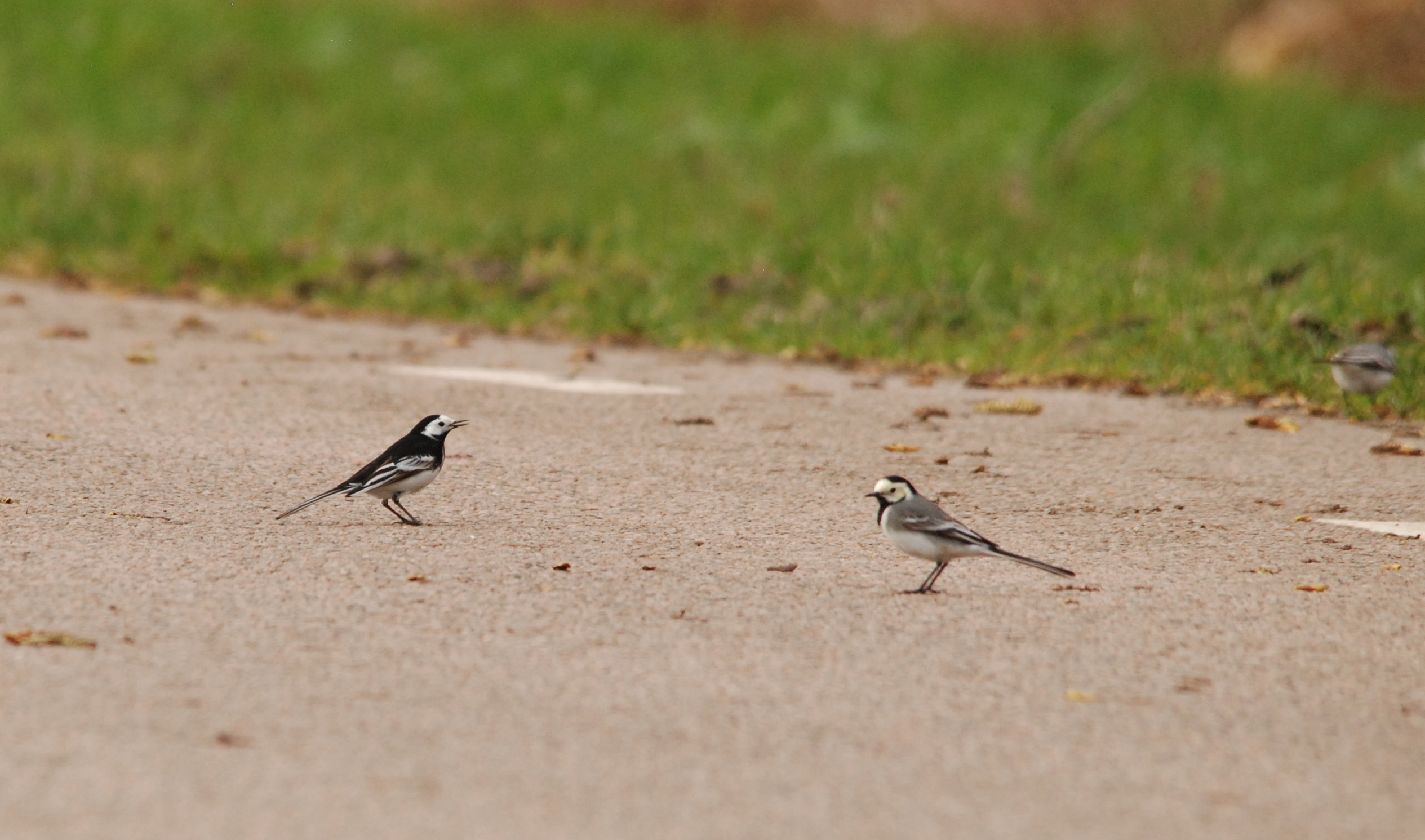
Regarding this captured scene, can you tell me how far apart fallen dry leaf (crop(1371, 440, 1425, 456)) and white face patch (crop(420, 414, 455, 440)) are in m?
3.95

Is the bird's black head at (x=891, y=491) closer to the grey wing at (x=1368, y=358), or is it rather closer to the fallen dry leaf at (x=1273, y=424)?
the fallen dry leaf at (x=1273, y=424)

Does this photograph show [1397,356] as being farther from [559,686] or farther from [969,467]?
[559,686]

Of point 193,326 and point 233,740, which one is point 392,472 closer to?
point 233,740

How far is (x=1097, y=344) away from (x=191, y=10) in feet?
45.6

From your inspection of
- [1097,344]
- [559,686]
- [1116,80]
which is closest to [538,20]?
[1116,80]

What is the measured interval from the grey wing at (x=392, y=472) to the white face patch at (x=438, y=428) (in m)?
0.17

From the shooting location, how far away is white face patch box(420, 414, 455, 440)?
19.8 ft

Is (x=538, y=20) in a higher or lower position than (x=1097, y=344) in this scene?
higher

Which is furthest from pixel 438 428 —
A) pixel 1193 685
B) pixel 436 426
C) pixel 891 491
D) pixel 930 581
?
pixel 1193 685

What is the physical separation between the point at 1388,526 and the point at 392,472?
348cm

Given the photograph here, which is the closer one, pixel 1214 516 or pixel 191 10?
pixel 1214 516

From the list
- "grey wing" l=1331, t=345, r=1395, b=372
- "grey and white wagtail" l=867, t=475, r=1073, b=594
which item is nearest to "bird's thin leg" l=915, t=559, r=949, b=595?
"grey and white wagtail" l=867, t=475, r=1073, b=594

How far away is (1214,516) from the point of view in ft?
20.9

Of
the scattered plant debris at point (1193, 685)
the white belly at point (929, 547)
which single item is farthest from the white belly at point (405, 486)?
the scattered plant debris at point (1193, 685)
